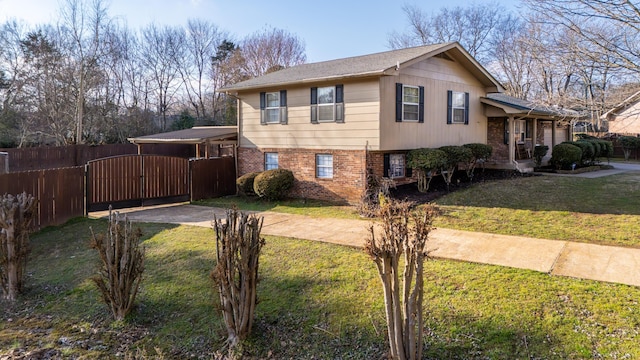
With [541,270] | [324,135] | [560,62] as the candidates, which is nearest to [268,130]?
[324,135]

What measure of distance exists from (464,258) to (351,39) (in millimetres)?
26567

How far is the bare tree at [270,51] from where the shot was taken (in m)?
36.5

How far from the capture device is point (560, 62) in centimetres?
813

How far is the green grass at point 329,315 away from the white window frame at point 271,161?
26.9 ft

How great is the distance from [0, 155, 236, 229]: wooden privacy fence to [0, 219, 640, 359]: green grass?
13.5ft

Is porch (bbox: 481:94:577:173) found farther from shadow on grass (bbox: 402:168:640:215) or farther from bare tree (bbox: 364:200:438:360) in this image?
bare tree (bbox: 364:200:438:360)

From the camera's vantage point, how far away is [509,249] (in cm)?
722

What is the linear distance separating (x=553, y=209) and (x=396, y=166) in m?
4.73

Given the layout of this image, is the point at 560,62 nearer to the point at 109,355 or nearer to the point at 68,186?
the point at 109,355

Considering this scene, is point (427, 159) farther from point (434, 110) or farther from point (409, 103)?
point (434, 110)

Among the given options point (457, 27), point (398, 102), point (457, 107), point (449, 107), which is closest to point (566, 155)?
point (457, 107)

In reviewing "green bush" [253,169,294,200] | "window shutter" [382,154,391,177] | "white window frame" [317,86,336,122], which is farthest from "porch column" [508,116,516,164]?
"green bush" [253,169,294,200]

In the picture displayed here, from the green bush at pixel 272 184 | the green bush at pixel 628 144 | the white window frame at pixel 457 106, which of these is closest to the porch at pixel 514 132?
the white window frame at pixel 457 106

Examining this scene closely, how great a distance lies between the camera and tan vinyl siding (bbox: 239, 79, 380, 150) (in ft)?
40.6
